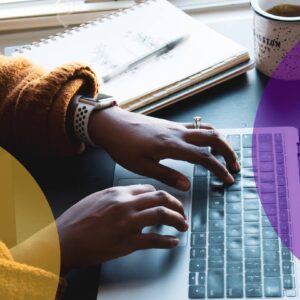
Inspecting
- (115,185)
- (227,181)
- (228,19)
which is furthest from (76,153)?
(228,19)

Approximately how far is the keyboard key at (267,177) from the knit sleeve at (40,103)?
0.25 m

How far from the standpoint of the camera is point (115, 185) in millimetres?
812

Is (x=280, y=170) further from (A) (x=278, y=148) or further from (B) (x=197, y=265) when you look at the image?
(B) (x=197, y=265)

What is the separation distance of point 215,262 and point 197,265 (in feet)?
0.06

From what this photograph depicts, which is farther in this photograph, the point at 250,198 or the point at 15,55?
the point at 15,55

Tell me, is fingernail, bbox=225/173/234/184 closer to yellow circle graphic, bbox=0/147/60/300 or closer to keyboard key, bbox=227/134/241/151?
keyboard key, bbox=227/134/241/151

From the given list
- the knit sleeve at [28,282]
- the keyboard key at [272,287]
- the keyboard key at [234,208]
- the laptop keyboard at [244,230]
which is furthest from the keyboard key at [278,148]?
the knit sleeve at [28,282]

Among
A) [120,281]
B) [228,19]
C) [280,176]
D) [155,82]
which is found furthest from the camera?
[228,19]

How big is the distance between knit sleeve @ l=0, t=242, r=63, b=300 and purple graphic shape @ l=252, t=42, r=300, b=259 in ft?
0.81

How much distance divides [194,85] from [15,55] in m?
0.29

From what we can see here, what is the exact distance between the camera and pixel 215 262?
0.68 meters

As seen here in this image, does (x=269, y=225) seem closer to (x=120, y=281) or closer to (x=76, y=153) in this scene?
(x=120, y=281)

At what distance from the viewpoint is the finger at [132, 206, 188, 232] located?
706 millimetres

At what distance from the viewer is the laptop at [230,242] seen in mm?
657
